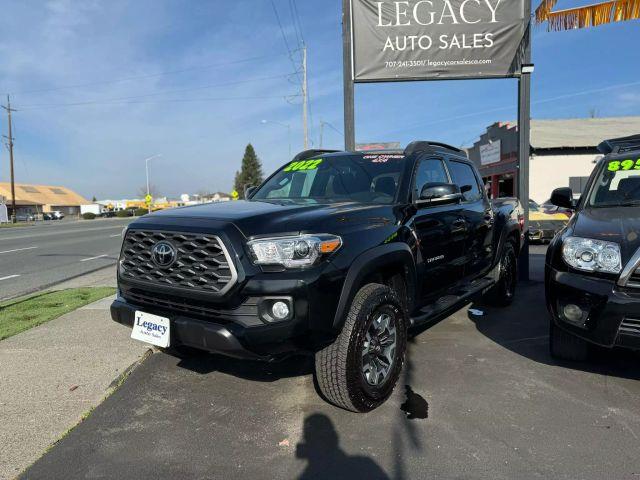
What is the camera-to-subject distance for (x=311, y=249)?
2857 millimetres

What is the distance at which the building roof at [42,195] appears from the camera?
259 ft

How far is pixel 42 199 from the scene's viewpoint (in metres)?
85.3

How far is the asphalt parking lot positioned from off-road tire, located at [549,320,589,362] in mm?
94

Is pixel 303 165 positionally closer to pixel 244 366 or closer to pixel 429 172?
pixel 429 172

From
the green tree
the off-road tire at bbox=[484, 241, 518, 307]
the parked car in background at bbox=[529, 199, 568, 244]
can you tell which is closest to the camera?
the off-road tire at bbox=[484, 241, 518, 307]

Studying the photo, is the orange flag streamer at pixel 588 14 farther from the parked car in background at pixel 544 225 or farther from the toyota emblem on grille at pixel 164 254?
the toyota emblem on grille at pixel 164 254

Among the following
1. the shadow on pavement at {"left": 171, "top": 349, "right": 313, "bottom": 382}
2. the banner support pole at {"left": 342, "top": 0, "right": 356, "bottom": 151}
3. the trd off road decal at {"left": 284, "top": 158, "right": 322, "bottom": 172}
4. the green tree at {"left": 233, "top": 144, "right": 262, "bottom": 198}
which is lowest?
the shadow on pavement at {"left": 171, "top": 349, "right": 313, "bottom": 382}

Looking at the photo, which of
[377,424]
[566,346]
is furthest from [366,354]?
[566,346]

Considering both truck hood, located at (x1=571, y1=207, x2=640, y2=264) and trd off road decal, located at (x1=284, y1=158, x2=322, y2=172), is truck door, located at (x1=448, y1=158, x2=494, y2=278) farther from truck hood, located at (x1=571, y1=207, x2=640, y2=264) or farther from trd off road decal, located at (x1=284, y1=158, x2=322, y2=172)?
trd off road decal, located at (x1=284, y1=158, x2=322, y2=172)

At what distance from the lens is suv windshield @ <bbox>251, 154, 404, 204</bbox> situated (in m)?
4.01

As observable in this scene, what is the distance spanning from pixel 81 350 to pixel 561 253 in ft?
14.4

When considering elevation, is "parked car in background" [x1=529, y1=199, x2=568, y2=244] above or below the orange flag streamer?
below

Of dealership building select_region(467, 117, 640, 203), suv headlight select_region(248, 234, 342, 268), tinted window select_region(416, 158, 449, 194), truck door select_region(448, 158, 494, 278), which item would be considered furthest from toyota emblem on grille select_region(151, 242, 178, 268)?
dealership building select_region(467, 117, 640, 203)

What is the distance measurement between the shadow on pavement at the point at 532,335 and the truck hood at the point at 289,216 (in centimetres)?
218
